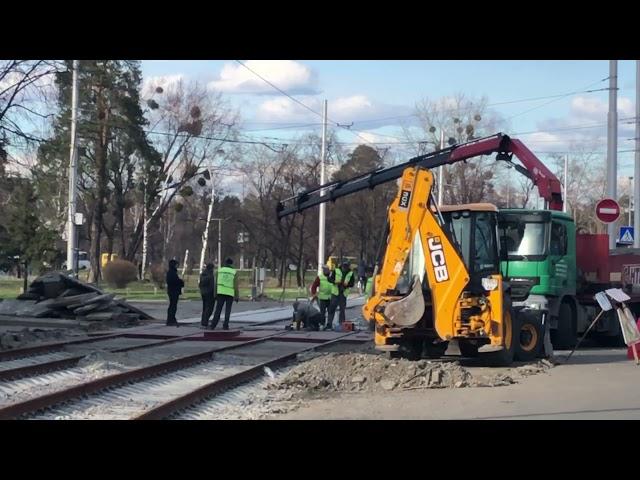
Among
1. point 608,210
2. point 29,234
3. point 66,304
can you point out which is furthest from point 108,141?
point 608,210

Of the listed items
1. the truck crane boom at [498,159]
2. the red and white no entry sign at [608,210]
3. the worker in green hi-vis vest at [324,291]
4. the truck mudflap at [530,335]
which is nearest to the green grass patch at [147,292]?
the worker in green hi-vis vest at [324,291]

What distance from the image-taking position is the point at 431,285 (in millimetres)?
15961

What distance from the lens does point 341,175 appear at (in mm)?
72875

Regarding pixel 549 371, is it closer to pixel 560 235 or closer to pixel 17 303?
pixel 560 235

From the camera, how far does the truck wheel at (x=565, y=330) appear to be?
2100 cm

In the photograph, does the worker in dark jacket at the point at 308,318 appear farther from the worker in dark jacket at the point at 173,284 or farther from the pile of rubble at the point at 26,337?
the pile of rubble at the point at 26,337

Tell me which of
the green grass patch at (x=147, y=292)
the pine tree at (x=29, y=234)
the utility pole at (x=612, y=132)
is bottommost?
the green grass patch at (x=147, y=292)

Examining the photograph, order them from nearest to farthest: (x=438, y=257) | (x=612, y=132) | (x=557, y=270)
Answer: (x=438, y=257), (x=557, y=270), (x=612, y=132)

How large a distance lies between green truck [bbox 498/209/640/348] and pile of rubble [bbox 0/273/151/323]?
11.8 m

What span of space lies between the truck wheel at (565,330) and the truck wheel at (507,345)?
362 centimetres

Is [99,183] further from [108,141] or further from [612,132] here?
[612,132]

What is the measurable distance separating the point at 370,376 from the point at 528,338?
4.87 m
